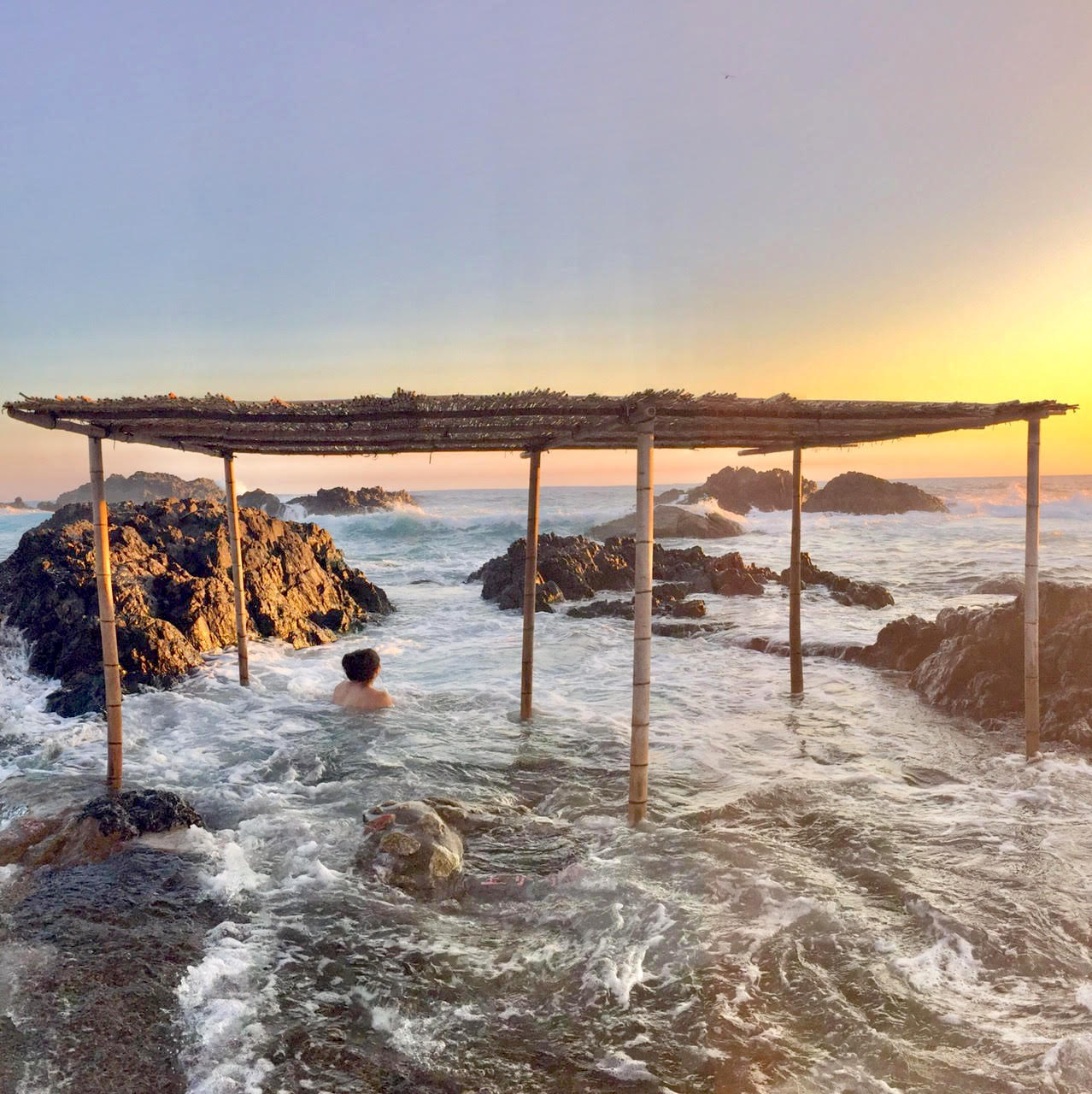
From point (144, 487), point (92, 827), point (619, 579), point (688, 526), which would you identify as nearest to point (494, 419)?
point (92, 827)

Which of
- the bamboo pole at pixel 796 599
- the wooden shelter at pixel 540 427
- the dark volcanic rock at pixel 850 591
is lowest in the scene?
the dark volcanic rock at pixel 850 591

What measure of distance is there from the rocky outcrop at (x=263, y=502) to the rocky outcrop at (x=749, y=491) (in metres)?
31.6

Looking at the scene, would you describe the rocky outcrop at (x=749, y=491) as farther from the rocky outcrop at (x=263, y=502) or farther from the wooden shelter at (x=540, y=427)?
the wooden shelter at (x=540, y=427)

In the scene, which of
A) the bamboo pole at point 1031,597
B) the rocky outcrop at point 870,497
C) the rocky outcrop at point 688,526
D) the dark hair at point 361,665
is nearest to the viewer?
the bamboo pole at point 1031,597

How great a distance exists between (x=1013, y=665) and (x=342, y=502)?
53713 mm

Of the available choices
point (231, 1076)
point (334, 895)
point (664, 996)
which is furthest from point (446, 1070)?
point (334, 895)

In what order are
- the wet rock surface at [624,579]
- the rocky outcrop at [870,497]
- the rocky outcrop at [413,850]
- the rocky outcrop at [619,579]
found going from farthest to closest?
1. the rocky outcrop at [870,497]
2. the rocky outcrop at [619,579]
3. the wet rock surface at [624,579]
4. the rocky outcrop at [413,850]

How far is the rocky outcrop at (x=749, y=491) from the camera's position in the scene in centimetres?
5644

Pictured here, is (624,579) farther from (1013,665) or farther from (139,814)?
(139,814)

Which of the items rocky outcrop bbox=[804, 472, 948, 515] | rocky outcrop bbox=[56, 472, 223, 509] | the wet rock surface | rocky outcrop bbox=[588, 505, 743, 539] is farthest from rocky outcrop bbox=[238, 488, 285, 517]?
rocky outcrop bbox=[804, 472, 948, 515]

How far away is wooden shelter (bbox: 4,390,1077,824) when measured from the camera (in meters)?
5.81

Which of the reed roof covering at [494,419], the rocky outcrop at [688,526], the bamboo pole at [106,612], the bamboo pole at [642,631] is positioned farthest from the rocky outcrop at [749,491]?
the bamboo pole at [106,612]

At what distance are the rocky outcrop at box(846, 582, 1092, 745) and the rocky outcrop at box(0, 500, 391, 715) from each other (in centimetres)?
1115

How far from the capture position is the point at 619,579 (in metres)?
22.6
